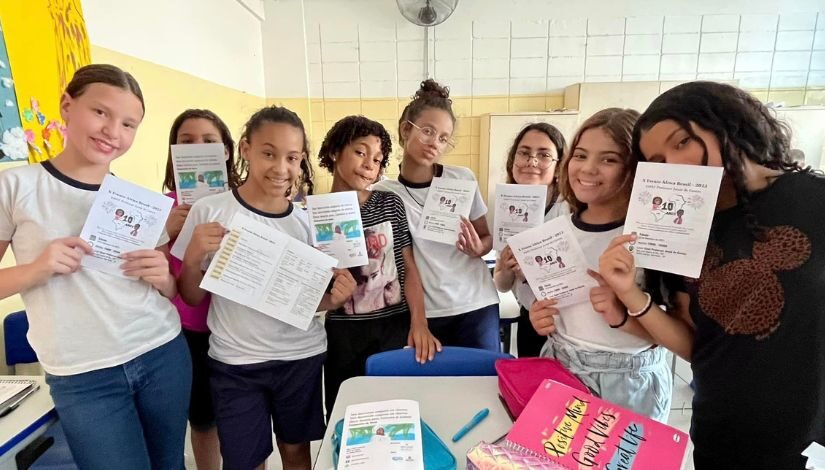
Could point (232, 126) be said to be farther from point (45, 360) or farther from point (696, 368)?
point (696, 368)

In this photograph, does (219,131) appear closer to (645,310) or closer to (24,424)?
(24,424)

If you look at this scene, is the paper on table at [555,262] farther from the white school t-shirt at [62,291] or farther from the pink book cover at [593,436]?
the white school t-shirt at [62,291]

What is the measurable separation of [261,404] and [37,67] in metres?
1.48

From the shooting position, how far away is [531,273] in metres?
1.20

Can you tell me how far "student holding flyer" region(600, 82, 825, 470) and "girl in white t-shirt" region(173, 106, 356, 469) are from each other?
0.93m

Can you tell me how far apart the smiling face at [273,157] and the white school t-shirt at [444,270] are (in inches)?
14.9

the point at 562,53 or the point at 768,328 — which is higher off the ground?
the point at 562,53

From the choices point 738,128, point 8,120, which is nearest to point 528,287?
point 738,128

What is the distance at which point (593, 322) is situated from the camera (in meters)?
1.18

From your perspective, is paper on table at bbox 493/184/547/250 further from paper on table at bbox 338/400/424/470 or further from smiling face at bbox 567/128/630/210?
paper on table at bbox 338/400/424/470

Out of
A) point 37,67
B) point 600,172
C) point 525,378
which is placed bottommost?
point 525,378

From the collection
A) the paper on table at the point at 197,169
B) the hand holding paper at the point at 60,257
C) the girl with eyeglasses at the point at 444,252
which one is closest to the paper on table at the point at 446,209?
the girl with eyeglasses at the point at 444,252

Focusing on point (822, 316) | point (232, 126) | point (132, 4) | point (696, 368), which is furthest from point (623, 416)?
point (232, 126)

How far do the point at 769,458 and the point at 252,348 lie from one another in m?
1.28
